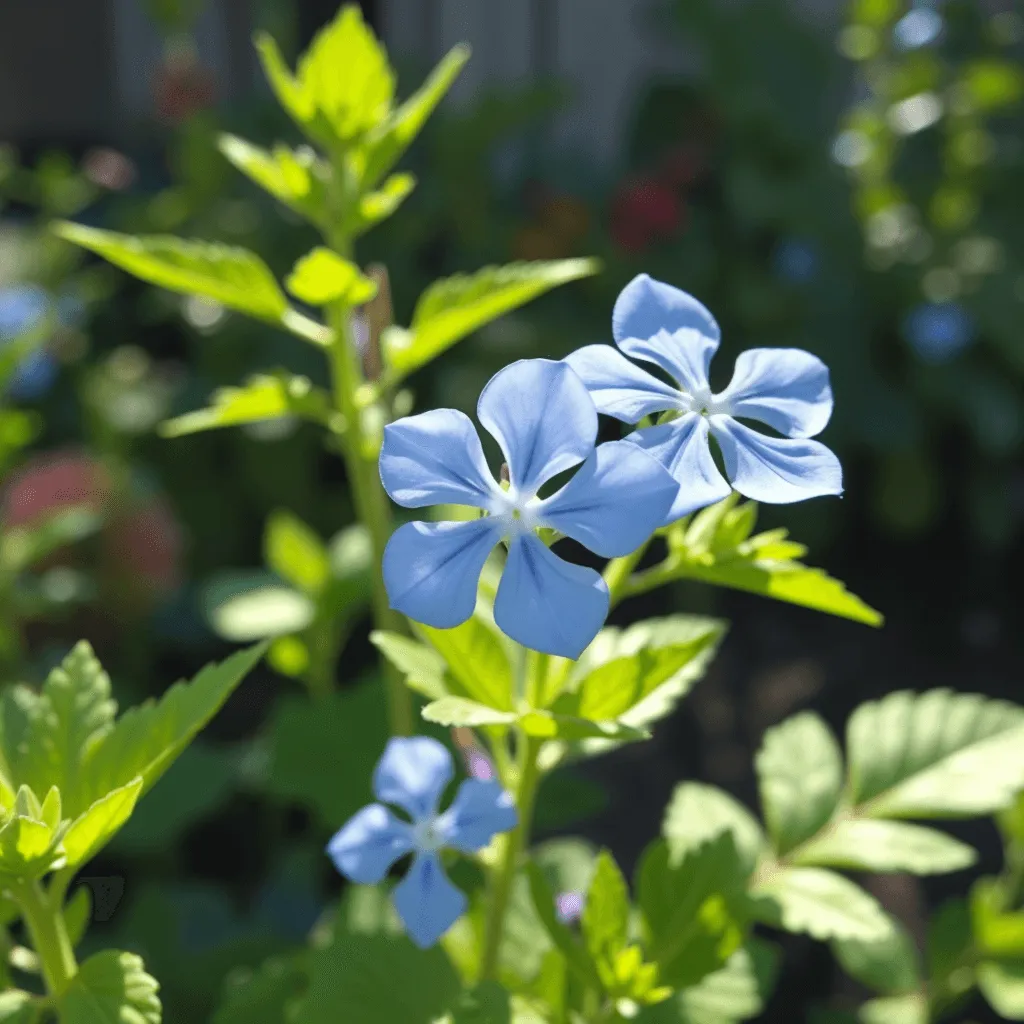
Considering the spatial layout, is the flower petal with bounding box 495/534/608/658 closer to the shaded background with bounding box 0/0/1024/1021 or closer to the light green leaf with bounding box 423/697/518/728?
the light green leaf with bounding box 423/697/518/728

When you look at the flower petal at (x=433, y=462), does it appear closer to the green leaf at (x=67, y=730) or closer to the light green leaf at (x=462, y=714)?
the light green leaf at (x=462, y=714)

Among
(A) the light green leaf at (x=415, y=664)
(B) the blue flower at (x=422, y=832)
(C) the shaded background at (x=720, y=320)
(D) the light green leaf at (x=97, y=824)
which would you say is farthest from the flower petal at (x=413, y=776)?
(C) the shaded background at (x=720, y=320)

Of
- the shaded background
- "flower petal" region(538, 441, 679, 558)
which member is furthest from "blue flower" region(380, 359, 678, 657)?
the shaded background

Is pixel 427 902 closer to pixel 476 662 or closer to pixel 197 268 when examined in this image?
pixel 476 662

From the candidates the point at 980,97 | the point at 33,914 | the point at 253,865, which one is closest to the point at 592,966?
the point at 33,914

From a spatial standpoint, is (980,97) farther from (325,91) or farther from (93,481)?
(325,91)

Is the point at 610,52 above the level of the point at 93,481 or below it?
above
